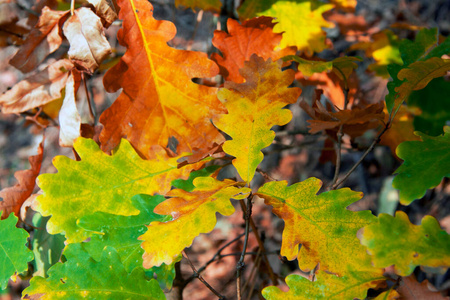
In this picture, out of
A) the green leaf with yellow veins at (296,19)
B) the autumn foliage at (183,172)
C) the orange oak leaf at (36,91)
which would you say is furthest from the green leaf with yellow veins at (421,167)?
the orange oak leaf at (36,91)

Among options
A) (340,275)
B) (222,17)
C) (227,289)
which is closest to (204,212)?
(340,275)

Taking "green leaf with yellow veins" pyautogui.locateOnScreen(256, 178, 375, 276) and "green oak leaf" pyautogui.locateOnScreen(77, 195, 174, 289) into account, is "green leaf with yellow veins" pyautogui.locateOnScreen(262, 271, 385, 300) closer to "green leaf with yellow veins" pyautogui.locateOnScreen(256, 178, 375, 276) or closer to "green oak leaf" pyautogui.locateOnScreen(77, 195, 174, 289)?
"green leaf with yellow veins" pyautogui.locateOnScreen(256, 178, 375, 276)

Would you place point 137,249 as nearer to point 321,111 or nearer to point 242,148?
point 242,148

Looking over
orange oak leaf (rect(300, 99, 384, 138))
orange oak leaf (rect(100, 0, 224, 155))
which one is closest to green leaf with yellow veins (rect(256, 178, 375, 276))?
orange oak leaf (rect(300, 99, 384, 138))

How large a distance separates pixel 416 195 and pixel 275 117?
263 mm

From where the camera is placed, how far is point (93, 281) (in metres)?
0.64

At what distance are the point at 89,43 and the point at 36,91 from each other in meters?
0.23

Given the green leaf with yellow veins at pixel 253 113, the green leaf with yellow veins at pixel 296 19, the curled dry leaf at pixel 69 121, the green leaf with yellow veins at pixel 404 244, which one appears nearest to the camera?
the green leaf with yellow veins at pixel 404 244

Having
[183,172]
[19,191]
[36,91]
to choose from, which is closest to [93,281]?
[183,172]

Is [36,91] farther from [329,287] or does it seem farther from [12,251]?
[329,287]

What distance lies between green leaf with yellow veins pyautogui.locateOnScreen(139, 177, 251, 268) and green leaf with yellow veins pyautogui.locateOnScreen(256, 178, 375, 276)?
9 centimetres

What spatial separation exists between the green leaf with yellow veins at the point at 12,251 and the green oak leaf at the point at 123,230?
0.41 ft

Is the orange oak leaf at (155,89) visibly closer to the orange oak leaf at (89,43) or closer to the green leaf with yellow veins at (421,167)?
the orange oak leaf at (89,43)

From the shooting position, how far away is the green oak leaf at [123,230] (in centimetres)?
69
